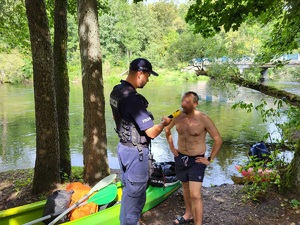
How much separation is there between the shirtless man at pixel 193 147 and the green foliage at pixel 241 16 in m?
0.92

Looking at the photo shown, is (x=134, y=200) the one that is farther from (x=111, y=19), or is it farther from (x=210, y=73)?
(x=111, y=19)

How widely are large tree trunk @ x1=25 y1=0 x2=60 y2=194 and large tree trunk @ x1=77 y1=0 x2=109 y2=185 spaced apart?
446 millimetres

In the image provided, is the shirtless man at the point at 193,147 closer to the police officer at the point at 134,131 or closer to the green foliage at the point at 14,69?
the police officer at the point at 134,131

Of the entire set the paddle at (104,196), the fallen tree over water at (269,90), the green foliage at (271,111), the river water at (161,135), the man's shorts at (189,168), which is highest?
the fallen tree over water at (269,90)

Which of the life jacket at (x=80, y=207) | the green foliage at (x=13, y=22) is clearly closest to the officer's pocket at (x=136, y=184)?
the life jacket at (x=80, y=207)

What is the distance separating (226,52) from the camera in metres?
10.1

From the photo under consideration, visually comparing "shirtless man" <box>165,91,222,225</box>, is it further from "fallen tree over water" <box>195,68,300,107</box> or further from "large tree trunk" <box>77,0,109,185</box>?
"fallen tree over water" <box>195,68,300,107</box>

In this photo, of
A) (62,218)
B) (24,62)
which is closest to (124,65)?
(24,62)

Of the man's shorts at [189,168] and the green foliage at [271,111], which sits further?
the green foliage at [271,111]

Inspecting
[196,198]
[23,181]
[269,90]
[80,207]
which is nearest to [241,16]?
[196,198]

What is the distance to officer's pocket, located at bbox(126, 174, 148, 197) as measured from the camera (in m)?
2.25

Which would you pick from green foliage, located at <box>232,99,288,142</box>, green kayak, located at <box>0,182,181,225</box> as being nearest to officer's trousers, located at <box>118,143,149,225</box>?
green kayak, located at <box>0,182,181,225</box>

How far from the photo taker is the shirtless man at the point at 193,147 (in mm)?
2750

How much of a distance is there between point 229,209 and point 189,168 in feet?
3.10
